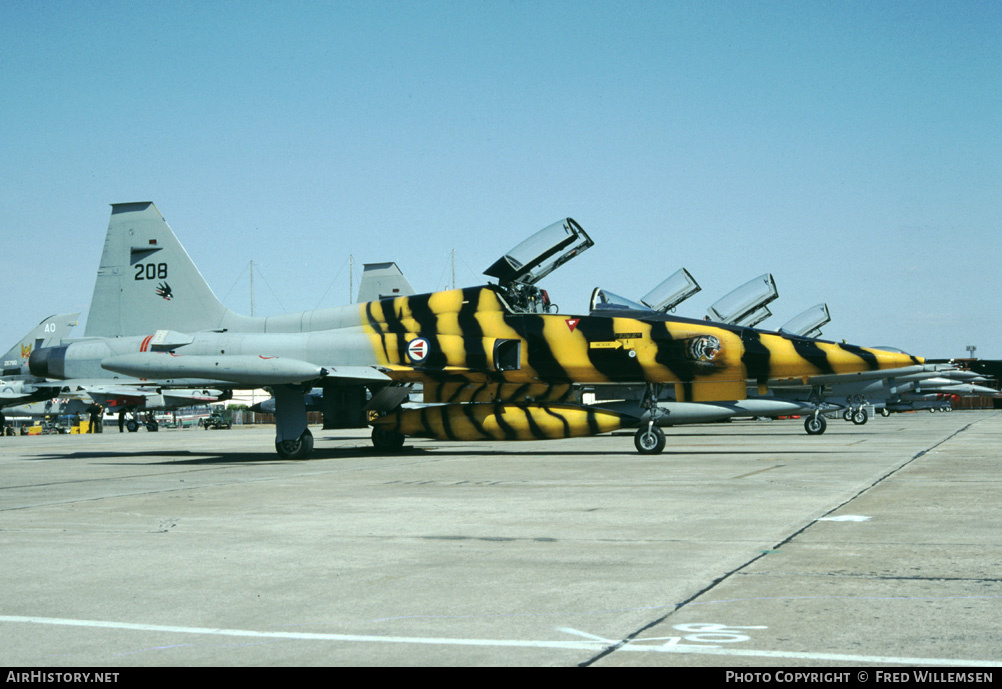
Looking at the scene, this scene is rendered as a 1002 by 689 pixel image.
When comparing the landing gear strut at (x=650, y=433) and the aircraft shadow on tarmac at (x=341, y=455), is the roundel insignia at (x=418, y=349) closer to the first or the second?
the aircraft shadow on tarmac at (x=341, y=455)

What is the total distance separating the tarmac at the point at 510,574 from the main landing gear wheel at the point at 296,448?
21.4 feet

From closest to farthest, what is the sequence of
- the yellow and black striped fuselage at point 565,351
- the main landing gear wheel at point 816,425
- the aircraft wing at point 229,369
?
the yellow and black striped fuselage at point 565,351 → the aircraft wing at point 229,369 → the main landing gear wheel at point 816,425

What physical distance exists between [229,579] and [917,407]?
84.6 metres

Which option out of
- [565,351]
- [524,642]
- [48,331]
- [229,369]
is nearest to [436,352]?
[565,351]

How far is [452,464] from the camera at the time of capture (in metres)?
16.2

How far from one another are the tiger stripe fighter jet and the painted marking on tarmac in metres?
13.1

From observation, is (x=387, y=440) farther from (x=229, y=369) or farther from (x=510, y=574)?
(x=510, y=574)

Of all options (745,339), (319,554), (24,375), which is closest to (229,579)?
(319,554)

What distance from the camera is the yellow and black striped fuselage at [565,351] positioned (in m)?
17.3

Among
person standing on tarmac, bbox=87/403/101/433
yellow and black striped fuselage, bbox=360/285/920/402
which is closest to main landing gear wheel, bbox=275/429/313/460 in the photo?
yellow and black striped fuselage, bbox=360/285/920/402

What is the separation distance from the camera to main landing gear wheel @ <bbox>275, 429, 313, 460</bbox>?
18.8m

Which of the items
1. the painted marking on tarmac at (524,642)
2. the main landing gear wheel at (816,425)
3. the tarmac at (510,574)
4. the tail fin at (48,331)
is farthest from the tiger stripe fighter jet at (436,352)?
the tail fin at (48,331)

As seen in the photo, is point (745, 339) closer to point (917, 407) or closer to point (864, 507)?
point (864, 507)
